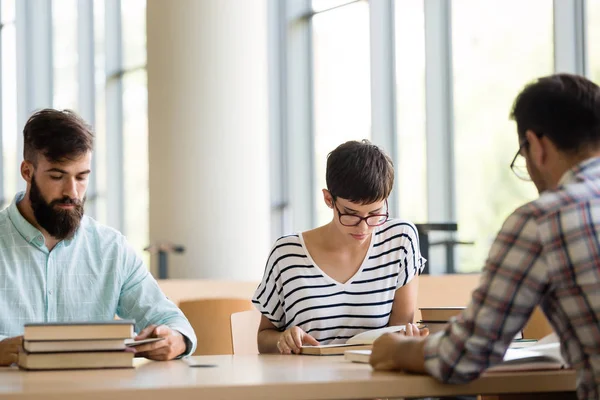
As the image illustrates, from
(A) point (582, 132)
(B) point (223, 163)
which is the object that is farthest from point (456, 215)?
(A) point (582, 132)

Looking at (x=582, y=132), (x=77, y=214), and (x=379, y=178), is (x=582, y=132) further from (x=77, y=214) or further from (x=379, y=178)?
(x=77, y=214)

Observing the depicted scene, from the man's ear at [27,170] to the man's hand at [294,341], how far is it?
0.88 meters

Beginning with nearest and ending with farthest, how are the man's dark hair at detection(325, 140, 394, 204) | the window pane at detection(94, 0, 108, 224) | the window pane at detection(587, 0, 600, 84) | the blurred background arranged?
the man's dark hair at detection(325, 140, 394, 204) < the window pane at detection(587, 0, 600, 84) < the blurred background < the window pane at detection(94, 0, 108, 224)

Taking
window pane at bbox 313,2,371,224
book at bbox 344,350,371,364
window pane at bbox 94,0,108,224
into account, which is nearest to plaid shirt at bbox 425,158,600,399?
book at bbox 344,350,371,364

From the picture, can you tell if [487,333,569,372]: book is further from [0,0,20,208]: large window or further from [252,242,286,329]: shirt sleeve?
[0,0,20,208]: large window

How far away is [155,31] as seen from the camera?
691 centimetres

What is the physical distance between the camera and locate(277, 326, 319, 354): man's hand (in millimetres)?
2568

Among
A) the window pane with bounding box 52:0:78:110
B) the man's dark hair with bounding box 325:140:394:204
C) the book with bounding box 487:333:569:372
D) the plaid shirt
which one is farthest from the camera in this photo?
the window pane with bounding box 52:0:78:110

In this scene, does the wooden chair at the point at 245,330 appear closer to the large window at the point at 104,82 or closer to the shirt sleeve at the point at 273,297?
the shirt sleeve at the point at 273,297

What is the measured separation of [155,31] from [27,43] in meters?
5.33

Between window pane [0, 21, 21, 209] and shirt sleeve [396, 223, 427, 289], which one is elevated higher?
window pane [0, 21, 21, 209]

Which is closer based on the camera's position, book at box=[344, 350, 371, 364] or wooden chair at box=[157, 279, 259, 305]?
book at box=[344, 350, 371, 364]

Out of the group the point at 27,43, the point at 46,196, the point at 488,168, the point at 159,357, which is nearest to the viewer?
the point at 159,357

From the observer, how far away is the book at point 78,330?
2.06 metres
